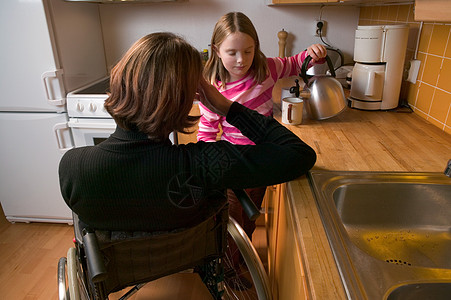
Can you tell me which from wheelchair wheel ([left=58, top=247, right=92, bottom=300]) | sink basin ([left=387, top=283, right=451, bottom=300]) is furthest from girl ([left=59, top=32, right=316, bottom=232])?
sink basin ([left=387, top=283, right=451, bottom=300])

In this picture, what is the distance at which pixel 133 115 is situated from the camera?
718 mm

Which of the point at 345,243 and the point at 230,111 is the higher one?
the point at 230,111

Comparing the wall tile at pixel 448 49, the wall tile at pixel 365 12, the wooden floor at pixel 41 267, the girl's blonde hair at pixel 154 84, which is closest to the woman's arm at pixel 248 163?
the girl's blonde hair at pixel 154 84

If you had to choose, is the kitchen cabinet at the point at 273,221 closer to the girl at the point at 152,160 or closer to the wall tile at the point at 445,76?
the girl at the point at 152,160

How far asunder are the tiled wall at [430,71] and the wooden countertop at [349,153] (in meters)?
0.05

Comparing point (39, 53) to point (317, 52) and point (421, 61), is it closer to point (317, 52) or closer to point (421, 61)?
point (317, 52)

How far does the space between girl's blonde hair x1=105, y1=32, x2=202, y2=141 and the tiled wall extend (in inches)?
36.4

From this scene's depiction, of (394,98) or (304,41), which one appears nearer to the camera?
(394,98)

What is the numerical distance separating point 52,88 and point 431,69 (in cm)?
175

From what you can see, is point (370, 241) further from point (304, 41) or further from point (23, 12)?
point (23, 12)

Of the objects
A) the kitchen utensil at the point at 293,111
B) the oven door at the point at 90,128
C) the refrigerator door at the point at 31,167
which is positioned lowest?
the refrigerator door at the point at 31,167

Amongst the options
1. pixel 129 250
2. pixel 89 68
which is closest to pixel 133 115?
pixel 129 250

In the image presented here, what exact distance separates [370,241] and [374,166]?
21 centimetres

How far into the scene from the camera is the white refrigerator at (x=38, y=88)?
1.63 metres
